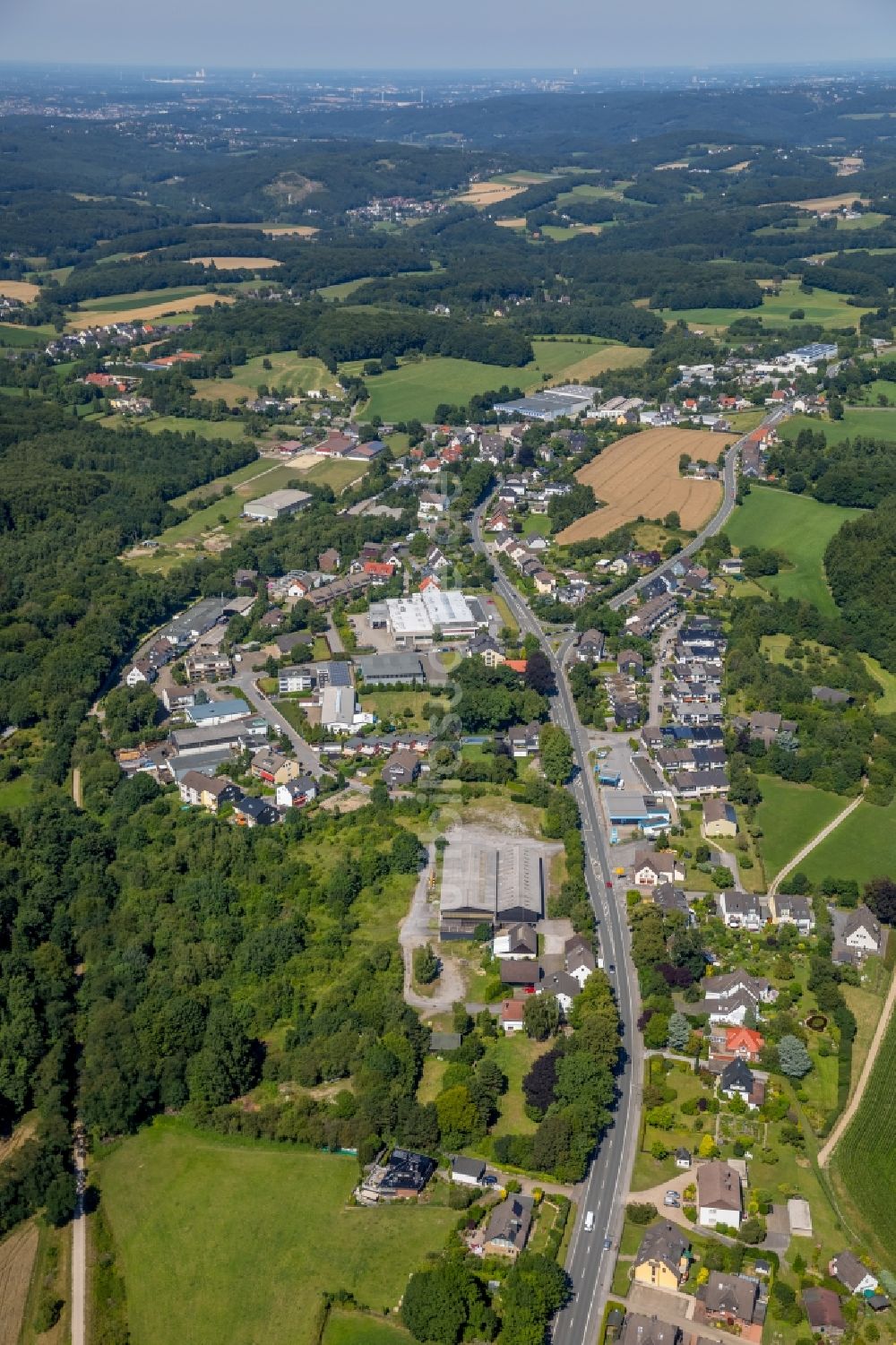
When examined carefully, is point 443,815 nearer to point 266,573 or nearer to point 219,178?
point 266,573

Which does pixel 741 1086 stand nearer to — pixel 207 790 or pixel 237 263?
pixel 207 790

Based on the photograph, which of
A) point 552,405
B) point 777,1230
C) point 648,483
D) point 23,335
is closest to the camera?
point 777,1230

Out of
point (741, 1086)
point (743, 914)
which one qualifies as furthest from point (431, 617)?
point (741, 1086)

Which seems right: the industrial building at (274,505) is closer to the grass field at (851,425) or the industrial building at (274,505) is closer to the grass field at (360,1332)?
the grass field at (851,425)

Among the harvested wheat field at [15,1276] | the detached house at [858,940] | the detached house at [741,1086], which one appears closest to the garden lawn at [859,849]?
the detached house at [858,940]

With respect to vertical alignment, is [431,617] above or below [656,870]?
above

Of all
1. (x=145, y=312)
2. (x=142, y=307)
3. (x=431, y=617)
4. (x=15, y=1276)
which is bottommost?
(x=15, y=1276)

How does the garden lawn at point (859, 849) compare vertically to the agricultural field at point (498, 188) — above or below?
below

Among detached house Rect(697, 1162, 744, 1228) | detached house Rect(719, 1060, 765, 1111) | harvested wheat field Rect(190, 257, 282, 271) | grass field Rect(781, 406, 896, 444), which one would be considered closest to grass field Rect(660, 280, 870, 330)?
grass field Rect(781, 406, 896, 444)
